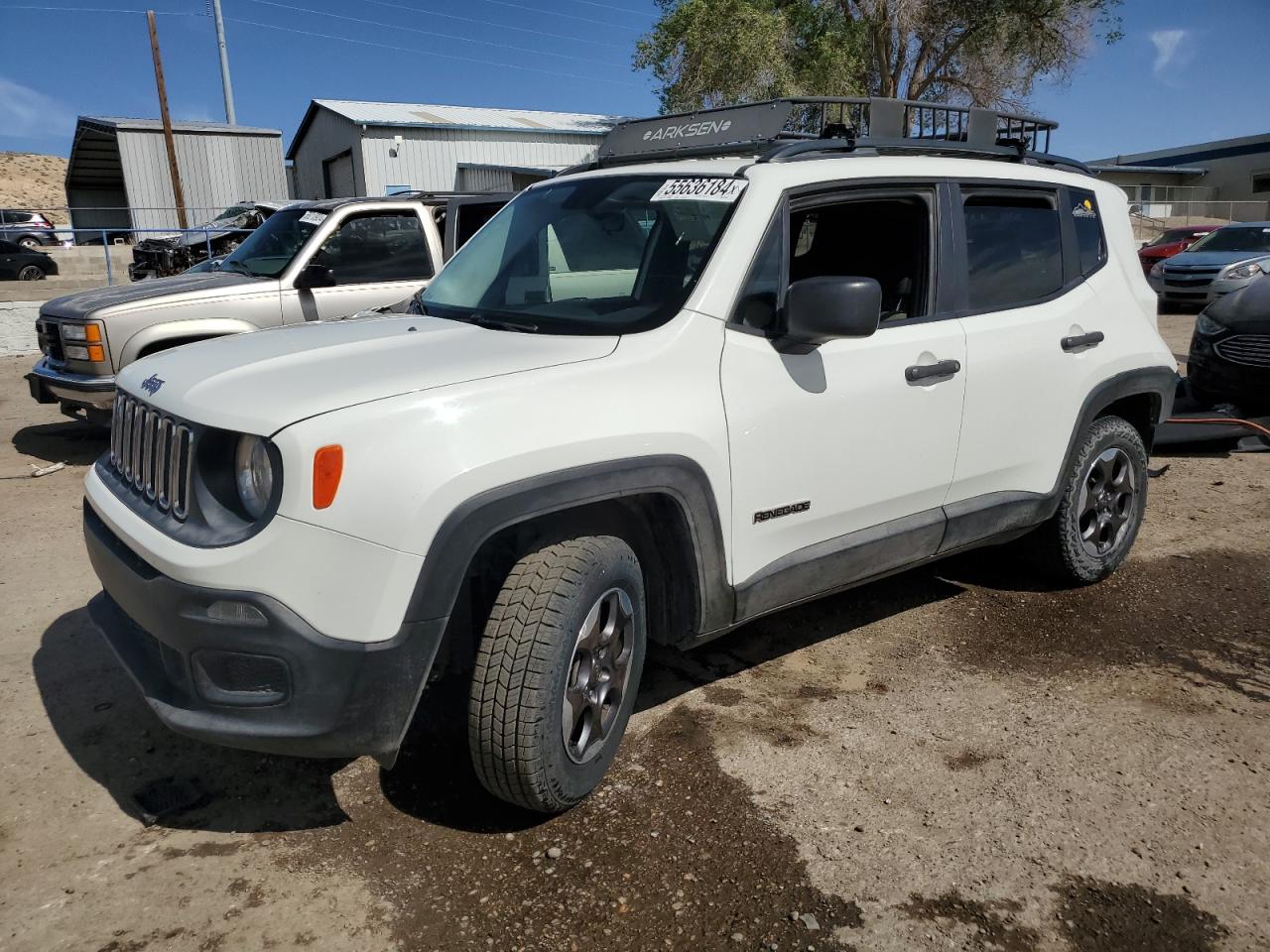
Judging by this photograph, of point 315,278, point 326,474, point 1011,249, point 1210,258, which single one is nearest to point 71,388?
point 315,278

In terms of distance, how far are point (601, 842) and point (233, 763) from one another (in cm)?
129

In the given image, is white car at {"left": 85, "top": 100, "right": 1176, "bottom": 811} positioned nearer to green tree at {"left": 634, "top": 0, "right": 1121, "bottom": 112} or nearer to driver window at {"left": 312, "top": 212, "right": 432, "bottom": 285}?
driver window at {"left": 312, "top": 212, "right": 432, "bottom": 285}

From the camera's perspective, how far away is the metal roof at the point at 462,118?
31.1 metres

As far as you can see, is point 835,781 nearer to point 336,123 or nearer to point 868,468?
point 868,468

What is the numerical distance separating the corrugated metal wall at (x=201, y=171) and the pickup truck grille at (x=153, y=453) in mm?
33400

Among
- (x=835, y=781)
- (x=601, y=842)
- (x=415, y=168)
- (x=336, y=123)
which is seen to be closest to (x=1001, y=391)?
(x=835, y=781)

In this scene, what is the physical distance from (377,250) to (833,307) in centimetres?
564

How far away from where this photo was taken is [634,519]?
9.93 ft

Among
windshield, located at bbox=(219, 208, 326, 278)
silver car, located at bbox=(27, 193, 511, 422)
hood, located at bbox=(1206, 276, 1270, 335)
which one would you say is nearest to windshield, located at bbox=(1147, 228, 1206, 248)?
hood, located at bbox=(1206, 276, 1270, 335)

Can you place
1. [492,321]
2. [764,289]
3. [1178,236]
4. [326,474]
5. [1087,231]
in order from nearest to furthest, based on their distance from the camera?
1. [326,474]
2. [764,289]
3. [492,321]
4. [1087,231]
5. [1178,236]

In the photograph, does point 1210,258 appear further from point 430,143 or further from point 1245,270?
point 430,143

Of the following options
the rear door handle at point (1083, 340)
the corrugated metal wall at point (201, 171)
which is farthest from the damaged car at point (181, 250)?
the rear door handle at point (1083, 340)

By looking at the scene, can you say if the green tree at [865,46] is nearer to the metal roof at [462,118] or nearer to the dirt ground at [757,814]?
the metal roof at [462,118]

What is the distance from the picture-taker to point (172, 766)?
10.4 feet
